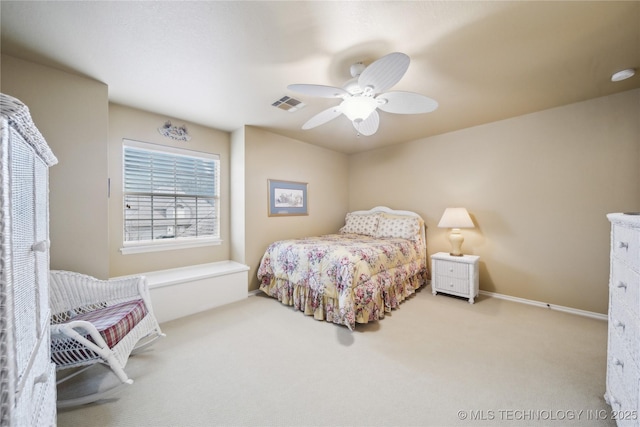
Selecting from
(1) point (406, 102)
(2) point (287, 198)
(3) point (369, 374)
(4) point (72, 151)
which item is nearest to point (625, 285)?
(3) point (369, 374)

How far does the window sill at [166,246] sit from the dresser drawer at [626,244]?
3.77 metres

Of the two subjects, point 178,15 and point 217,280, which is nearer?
point 178,15

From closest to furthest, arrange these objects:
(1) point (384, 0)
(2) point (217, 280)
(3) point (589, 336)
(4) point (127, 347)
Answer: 1. (1) point (384, 0)
2. (4) point (127, 347)
3. (3) point (589, 336)
4. (2) point (217, 280)

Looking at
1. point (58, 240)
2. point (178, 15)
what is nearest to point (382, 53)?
point (178, 15)

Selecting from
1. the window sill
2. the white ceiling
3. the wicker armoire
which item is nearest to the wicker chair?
the wicker armoire

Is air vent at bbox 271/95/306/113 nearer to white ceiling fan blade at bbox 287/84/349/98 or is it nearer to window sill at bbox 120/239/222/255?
white ceiling fan blade at bbox 287/84/349/98

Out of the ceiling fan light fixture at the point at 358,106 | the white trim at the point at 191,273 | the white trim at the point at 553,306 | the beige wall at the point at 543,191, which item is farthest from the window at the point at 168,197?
the white trim at the point at 553,306

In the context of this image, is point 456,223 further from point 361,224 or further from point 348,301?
point 348,301

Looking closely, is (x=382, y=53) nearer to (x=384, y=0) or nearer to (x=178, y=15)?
(x=384, y=0)

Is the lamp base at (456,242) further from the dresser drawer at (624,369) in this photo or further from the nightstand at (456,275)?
the dresser drawer at (624,369)

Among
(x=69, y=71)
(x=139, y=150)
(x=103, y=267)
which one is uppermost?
(x=69, y=71)

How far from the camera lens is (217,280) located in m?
3.02

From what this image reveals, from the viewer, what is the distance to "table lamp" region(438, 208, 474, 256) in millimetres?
3209

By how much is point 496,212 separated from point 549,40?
2101 millimetres
